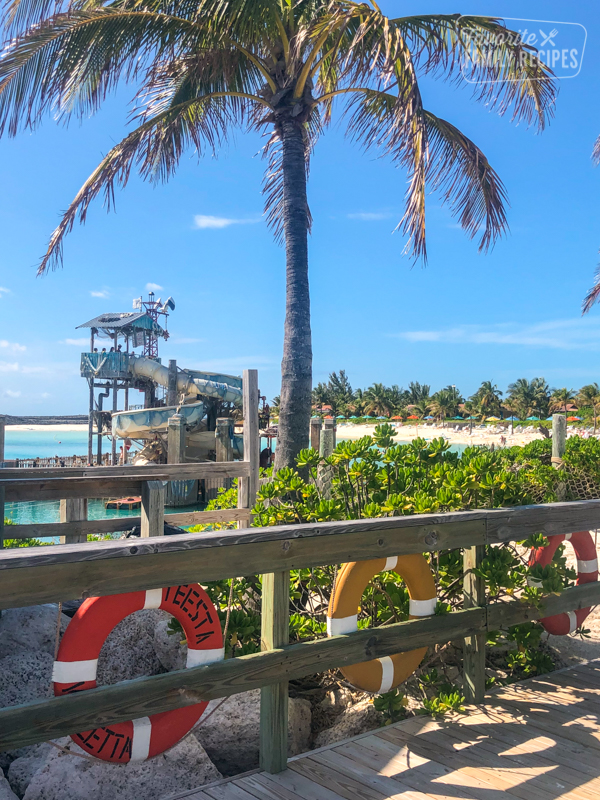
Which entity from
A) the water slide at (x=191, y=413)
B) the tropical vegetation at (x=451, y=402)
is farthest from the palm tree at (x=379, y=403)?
the water slide at (x=191, y=413)

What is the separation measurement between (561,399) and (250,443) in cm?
7013

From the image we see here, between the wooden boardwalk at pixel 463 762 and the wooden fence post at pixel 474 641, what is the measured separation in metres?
0.09

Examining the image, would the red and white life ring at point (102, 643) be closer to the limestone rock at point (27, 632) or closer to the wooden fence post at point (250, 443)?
the limestone rock at point (27, 632)

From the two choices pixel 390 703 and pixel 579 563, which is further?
pixel 579 563

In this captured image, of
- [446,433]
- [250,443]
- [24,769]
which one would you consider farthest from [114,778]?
[446,433]

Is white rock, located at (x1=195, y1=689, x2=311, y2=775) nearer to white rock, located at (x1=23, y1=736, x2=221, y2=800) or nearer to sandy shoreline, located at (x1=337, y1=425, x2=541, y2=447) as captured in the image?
white rock, located at (x1=23, y1=736, x2=221, y2=800)

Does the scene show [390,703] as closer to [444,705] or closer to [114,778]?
[444,705]

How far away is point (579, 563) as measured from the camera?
3629 millimetres

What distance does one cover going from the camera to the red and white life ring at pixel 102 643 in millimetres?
1991

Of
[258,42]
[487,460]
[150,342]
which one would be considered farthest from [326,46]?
[150,342]

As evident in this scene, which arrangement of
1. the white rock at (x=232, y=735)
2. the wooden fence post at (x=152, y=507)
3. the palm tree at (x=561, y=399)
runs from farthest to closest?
1. the palm tree at (x=561, y=399)
2. the wooden fence post at (x=152, y=507)
3. the white rock at (x=232, y=735)

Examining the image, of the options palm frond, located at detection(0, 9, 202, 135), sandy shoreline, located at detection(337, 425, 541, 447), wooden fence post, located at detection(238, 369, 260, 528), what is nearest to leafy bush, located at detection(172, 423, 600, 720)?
wooden fence post, located at detection(238, 369, 260, 528)

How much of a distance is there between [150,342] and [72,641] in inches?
1314

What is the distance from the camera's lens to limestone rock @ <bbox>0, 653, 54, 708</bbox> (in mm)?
3119
